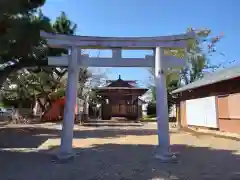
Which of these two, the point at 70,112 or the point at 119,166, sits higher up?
the point at 70,112

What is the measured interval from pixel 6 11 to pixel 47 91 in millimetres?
19740

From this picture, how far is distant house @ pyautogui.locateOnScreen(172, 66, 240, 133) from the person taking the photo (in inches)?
491

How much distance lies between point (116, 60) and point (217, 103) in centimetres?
848

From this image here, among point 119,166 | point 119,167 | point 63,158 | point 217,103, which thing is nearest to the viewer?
point 119,167

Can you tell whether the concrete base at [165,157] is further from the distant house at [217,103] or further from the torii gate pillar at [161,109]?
the distant house at [217,103]

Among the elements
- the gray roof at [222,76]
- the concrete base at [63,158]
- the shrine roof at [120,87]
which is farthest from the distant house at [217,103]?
the shrine roof at [120,87]

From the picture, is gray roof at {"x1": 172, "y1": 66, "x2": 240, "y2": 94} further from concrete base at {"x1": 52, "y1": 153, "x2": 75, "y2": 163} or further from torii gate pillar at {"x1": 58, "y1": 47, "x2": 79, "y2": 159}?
concrete base at {"x1": 52, "y1": 153, "x2": 75, "y2": 163}

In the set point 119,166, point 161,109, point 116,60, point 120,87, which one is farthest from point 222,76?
point 120,87

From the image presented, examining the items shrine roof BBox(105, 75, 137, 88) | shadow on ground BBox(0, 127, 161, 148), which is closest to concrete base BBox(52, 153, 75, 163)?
shadow on ground BBox(0, 127, 161, 148)

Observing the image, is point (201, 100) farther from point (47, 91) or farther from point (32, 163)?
point (47, 91)

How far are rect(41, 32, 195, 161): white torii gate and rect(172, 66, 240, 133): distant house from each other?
4.93 m

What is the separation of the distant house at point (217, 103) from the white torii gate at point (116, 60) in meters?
4.93

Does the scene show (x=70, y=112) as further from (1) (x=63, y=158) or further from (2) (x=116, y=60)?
(2) (x=116, y=60)

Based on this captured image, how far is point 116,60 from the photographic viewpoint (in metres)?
7.73
